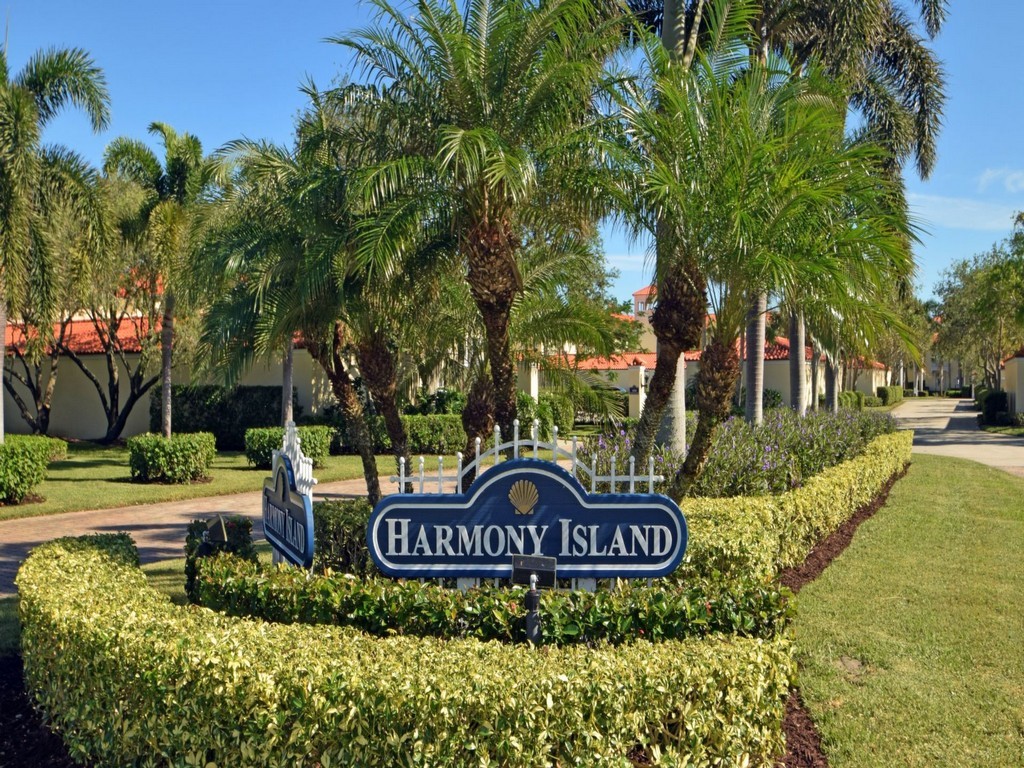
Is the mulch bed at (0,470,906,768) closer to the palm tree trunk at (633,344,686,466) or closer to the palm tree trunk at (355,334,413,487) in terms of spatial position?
the palm tree trunk at (633,344,686,466)

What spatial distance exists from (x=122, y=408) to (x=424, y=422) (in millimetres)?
10559

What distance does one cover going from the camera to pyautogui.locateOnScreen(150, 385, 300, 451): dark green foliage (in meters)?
25.7

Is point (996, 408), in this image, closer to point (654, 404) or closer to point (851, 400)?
point (851, 400)

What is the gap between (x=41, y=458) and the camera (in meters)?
15.0

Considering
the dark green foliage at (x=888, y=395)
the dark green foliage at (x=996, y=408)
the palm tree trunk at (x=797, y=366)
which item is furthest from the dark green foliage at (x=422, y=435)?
the dark green foliage at (x=888, y=395)

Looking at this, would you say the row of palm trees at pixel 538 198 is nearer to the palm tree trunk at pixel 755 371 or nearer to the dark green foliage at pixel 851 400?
the palm tree trunk at pixel 755 371

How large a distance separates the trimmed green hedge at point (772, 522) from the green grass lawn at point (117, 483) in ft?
31.6

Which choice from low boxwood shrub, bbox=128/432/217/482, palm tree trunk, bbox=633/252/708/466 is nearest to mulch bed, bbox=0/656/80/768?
palm tree trunk, bbox=633/252/708/466

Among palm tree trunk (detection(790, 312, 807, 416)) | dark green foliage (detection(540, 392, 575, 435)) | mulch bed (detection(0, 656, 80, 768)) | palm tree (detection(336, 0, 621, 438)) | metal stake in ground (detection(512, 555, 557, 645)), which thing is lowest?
mulch bed (detection(0, 656, 80, 768))

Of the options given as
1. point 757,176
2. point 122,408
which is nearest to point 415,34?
point 757,176

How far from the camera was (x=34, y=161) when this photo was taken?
14.5m

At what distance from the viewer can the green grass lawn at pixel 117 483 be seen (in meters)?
14.8

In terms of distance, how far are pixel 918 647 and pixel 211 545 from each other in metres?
5.59

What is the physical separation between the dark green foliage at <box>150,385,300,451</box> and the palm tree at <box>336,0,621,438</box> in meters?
18.9
